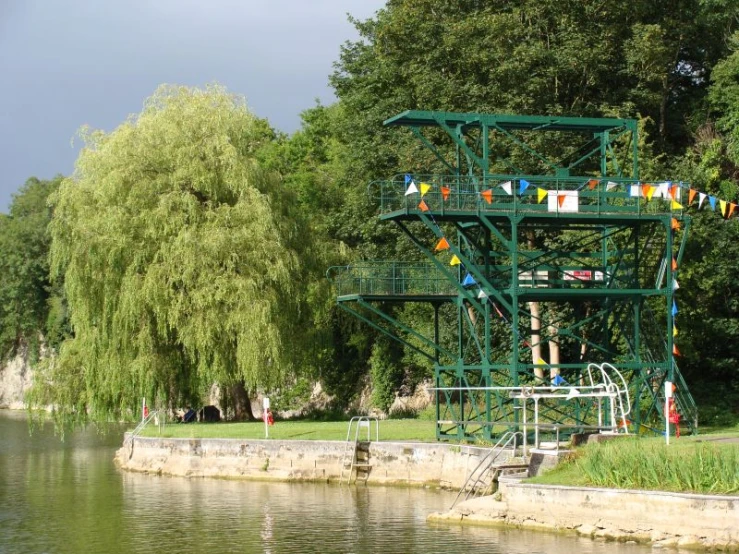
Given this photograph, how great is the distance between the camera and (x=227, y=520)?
2503cm

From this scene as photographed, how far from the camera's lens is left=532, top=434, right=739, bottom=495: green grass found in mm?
19406

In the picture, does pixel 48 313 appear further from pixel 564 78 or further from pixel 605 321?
pixel 605 321

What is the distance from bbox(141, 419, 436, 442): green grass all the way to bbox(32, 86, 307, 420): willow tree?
1.49 metres

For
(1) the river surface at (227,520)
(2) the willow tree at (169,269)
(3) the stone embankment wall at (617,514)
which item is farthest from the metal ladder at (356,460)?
(2) the willow tree at (169,269)

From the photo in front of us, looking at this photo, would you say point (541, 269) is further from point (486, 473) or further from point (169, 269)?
point (169, 269)

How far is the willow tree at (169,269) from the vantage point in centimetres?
3909

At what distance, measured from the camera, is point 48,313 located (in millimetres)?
84562

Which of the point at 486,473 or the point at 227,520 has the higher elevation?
the point at 486,473

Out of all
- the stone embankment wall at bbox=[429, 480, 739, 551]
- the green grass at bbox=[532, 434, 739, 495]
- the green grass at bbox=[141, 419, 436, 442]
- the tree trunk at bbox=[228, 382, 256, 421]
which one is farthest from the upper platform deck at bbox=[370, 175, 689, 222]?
the tree trunk at bbox=[228, 382, 256, 421]

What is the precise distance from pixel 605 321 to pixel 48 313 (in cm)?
6004

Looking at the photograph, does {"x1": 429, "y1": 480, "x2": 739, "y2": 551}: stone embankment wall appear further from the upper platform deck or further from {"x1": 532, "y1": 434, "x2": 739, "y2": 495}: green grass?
the upper platform deck

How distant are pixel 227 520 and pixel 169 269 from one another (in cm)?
1606

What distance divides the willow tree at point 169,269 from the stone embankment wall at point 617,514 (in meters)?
17.3

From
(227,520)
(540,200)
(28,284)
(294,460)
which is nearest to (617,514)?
(227,520)
